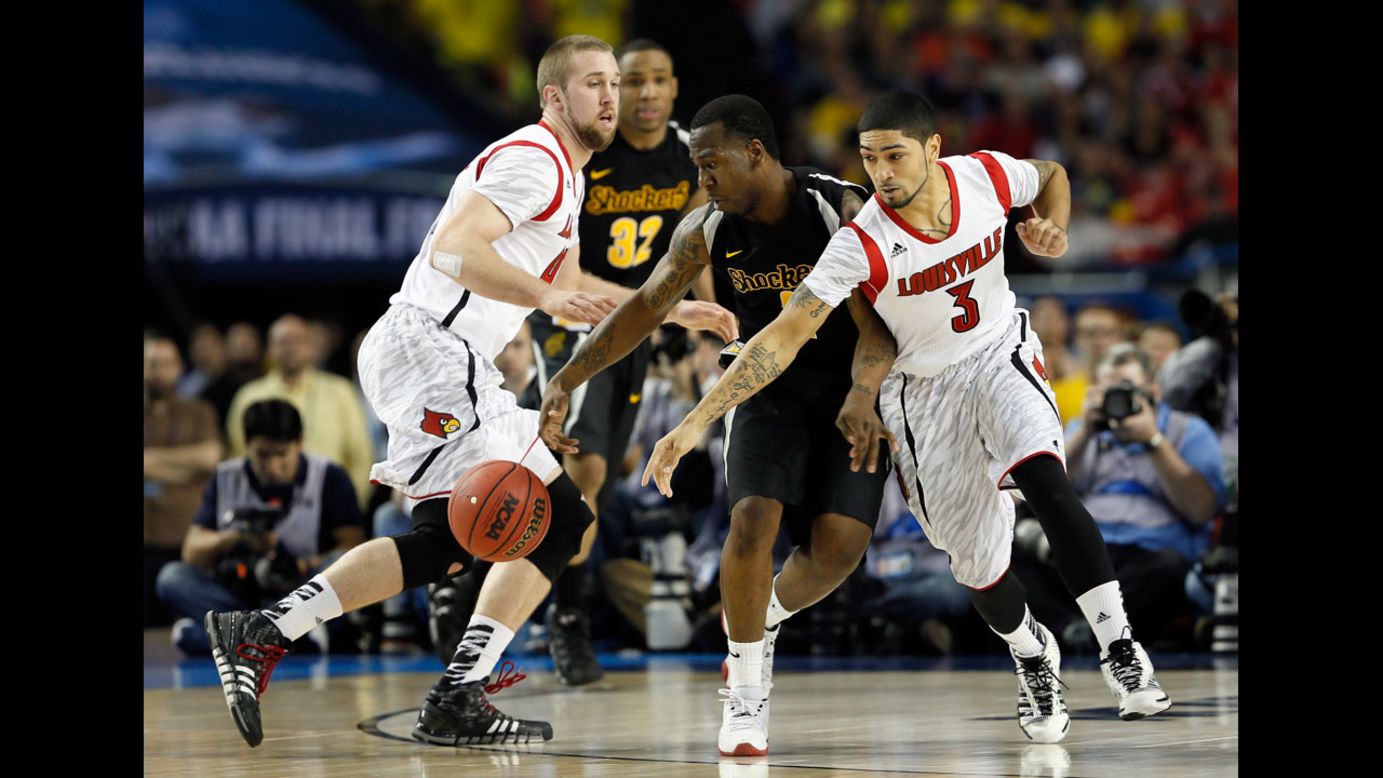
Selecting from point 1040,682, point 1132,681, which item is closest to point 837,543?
point 1040,682

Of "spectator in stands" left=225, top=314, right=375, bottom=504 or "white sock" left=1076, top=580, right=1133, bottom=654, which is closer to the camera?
"white sock" left=1076, top=580, right=1133, bottom=654

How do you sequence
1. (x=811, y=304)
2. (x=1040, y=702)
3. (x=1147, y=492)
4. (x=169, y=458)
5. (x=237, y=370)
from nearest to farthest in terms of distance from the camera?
(x=811, y=304)
(x=1040, y=702)
(x=1147, y=492)
(x=169, y=458)
(x=237, y=370)

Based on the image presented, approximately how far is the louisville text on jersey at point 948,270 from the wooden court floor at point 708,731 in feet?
4.90

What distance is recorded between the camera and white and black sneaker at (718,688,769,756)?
5.73 metres

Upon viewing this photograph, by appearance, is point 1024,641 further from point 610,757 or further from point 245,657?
point 245,657

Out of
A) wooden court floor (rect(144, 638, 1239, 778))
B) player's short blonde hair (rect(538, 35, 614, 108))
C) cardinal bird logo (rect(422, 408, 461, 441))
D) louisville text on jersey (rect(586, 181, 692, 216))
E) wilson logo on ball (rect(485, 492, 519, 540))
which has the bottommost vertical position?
wooden court floor (rect(144, 638, 1239, 778))

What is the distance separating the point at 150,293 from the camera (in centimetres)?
1475

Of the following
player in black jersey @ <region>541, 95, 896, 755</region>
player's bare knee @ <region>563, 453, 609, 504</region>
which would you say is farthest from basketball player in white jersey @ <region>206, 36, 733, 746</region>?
player's bare knee @ <region>563, 453, 609, 504</region>

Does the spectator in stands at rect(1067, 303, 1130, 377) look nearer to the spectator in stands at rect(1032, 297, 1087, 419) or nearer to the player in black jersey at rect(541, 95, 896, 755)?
the spectator in stands at rect(1032, 297, 1087, 419)

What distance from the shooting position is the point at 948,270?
581 cm

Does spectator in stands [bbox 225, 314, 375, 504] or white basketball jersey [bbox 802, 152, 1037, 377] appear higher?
white basketball jersey [bbox 802, 152, 1037, 377]

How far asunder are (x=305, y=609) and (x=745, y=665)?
148cm

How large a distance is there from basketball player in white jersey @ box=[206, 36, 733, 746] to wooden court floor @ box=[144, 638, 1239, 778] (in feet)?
1.05

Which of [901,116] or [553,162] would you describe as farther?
[553,162]
